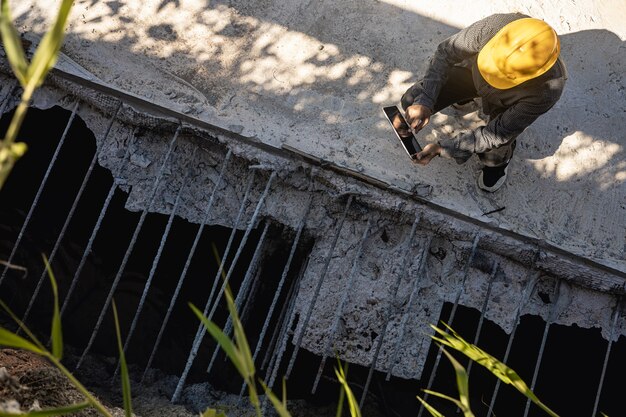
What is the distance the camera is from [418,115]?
3.96 m

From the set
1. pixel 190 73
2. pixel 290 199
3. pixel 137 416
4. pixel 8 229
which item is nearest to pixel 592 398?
pixel 290 199

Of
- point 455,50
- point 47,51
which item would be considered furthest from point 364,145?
point 47,51

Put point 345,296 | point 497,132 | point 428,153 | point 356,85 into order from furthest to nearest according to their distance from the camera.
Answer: point 356,85, point 428,153, point 345,296, point 497,132

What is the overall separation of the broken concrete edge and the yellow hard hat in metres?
0.87

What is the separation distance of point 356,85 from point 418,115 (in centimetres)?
62

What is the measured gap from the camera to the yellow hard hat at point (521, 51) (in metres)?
3.41

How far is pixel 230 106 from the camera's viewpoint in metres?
4.24

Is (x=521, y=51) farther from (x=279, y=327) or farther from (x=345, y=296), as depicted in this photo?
(x=279, y=327)

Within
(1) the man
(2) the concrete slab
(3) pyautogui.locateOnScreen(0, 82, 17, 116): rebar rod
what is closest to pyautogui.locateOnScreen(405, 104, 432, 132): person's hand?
(1) the man

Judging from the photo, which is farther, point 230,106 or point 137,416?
point 230,106

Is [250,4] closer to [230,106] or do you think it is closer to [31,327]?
[230,106]

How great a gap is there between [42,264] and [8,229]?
0.33m

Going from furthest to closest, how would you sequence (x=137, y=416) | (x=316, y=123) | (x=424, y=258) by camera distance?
(x=316, y=123)
(x=424, y=258)
(x=137, y=416)

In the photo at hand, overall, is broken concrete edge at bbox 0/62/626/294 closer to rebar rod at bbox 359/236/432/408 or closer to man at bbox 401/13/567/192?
rebar rod at bbox 359/236/432/408
